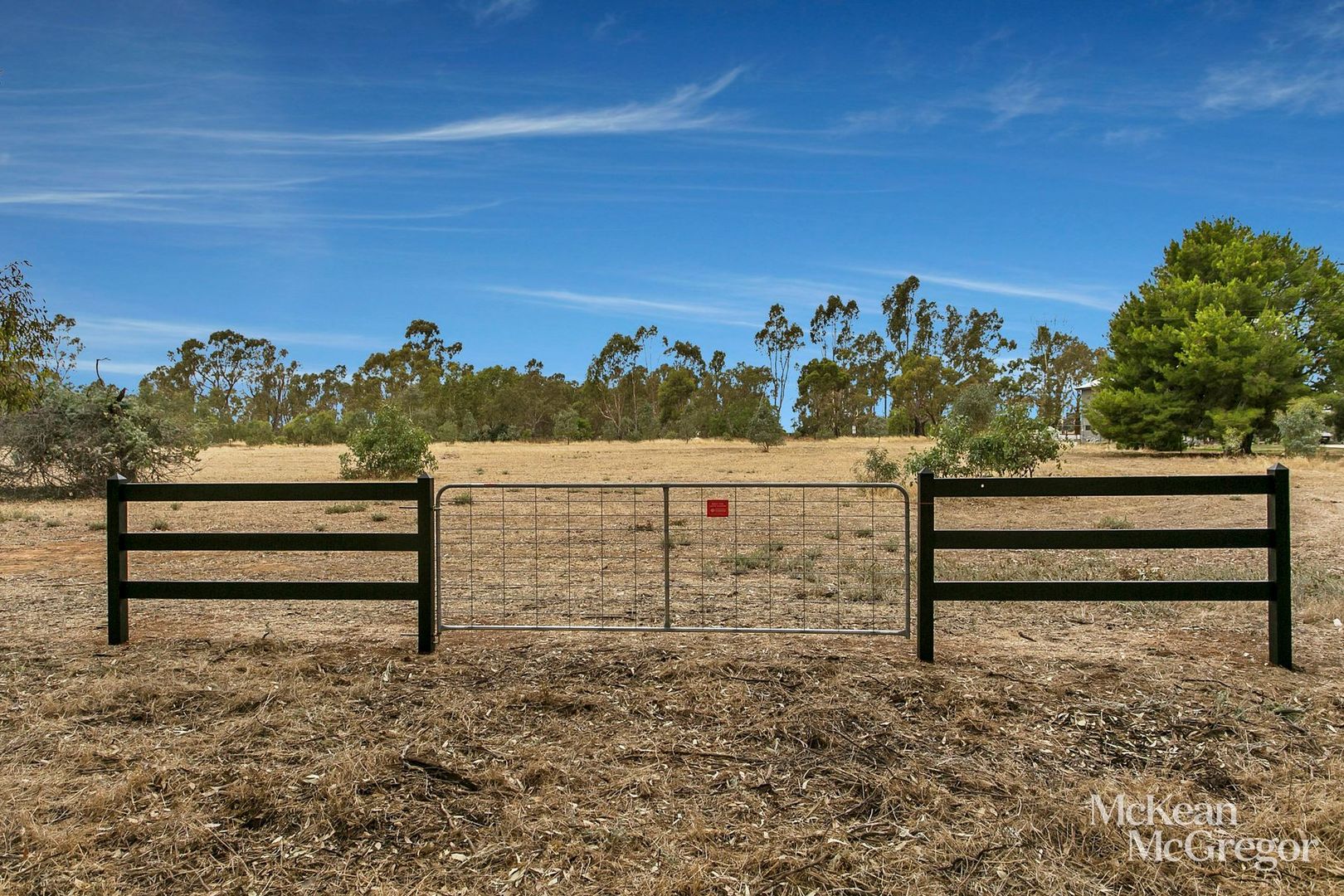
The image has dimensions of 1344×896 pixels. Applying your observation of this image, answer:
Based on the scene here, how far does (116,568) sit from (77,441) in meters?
17.3

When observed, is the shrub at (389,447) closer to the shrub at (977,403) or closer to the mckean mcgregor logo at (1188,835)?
the mckean mcgregor logo at (1188,835)

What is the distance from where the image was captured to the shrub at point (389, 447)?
2578 cm

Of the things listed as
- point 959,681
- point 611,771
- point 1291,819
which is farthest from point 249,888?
point 1291,819

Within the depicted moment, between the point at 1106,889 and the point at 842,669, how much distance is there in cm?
247

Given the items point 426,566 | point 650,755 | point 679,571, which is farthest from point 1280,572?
point 679,571

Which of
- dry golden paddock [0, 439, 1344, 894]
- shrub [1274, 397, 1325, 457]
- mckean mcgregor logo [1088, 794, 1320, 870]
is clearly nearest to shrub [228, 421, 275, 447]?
shrub [1274, 397, 1325, 457]

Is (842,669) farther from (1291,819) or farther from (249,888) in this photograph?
(249,888)

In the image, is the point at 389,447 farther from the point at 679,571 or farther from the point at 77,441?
the point at 679,571

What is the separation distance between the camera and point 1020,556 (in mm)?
11648

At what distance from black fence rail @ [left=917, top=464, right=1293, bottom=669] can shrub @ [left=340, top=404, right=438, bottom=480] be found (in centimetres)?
2157

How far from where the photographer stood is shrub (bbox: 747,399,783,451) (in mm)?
50438

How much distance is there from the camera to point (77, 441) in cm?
2105

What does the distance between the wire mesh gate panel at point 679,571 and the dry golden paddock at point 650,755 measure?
0.79 meters

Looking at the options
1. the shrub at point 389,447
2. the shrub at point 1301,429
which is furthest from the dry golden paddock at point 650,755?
the shrub at point 1301,429
